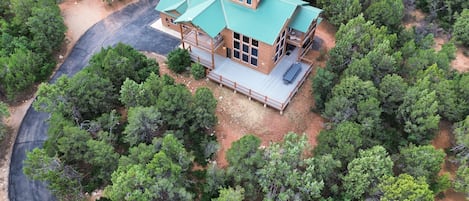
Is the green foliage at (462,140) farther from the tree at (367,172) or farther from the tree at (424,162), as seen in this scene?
Result: the tree at (367,172)

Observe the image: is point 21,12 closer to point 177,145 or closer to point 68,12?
point 68,12

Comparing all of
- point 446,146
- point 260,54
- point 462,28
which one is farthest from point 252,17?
point 462,28

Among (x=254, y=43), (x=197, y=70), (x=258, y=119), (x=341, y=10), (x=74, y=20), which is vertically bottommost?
(x=258, y=119)

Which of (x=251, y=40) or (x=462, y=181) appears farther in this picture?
(x=251, y=40)

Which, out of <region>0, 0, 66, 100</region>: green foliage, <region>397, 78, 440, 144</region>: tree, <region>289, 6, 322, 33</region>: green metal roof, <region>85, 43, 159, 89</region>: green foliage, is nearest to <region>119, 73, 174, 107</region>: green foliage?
<region>85, 43, 159, 89</region>: green foliage

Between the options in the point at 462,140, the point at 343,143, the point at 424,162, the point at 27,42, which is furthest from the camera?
the point at 27,42

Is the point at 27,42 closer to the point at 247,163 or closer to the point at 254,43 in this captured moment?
the point at 254,43

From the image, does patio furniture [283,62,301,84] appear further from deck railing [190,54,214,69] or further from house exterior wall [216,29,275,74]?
deck railing [190,54,214,69]
